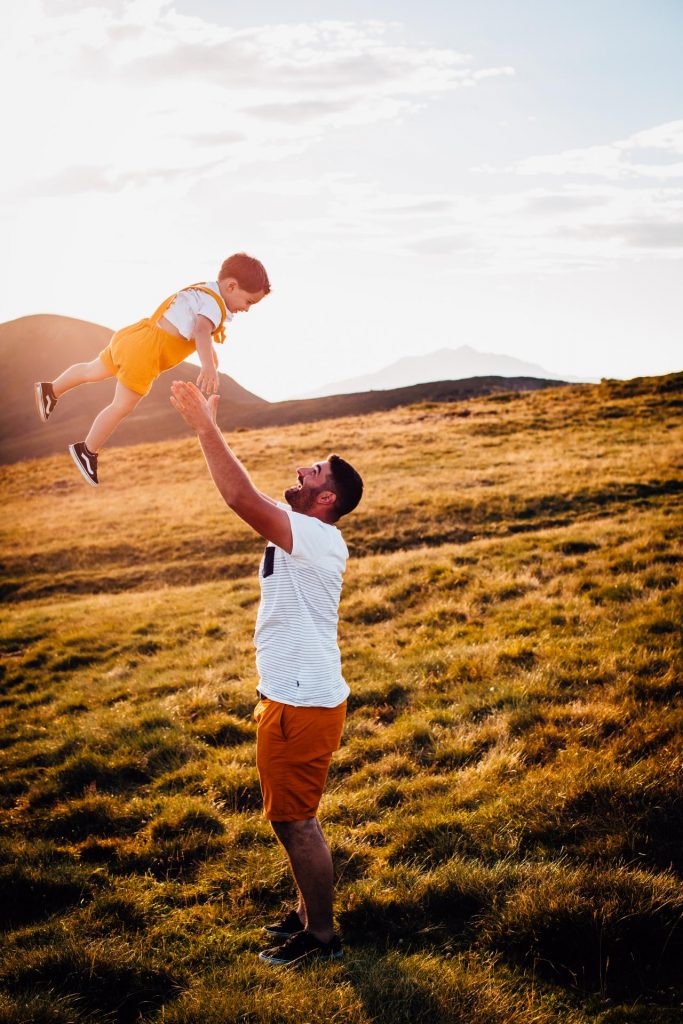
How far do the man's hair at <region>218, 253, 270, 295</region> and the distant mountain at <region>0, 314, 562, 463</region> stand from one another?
2975 centimetres

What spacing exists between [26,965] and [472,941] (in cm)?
260

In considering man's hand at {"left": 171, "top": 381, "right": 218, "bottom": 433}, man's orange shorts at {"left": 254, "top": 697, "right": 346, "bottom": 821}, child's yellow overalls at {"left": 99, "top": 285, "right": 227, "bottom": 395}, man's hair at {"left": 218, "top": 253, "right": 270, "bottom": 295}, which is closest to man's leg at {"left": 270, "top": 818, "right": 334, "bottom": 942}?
man's orange shorts at {"left": 254, "top": 697, "right": 346, "bottom": 821}

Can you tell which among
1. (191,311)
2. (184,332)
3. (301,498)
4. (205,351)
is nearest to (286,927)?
(301,498)

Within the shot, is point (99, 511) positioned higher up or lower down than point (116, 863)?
higher up

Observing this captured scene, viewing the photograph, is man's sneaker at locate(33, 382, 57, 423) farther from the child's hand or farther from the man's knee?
the man's knee

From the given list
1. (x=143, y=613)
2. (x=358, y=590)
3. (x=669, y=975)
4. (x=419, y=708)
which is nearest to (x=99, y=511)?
(x=143, y=613)

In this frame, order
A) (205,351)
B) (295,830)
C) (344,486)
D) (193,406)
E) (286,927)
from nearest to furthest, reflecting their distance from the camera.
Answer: (193,406) < (205,351) < (295,830) < (344,486) < (286,927)

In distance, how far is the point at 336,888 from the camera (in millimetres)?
5086

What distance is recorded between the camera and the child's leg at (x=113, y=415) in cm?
454

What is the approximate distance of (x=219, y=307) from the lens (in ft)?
13.5

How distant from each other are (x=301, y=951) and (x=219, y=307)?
3.84 metres

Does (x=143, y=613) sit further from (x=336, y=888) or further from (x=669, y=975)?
(x=669, y=975)

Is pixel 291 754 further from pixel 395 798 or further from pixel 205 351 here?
pixel 395 798

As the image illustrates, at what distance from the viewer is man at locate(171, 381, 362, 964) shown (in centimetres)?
413
